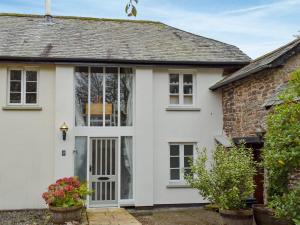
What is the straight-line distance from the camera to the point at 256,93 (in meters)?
12.2

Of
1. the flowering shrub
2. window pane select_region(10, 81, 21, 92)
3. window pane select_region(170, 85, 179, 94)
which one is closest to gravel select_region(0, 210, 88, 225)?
the flowering shrub

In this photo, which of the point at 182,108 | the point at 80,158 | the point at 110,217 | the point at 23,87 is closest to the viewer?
the point at 110,217

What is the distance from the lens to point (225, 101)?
14391 millimetres

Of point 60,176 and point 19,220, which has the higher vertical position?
point 60,176

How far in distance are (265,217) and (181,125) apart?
5.72m

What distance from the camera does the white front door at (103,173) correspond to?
13.5m

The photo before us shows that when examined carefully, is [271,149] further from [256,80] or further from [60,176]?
[60,176]

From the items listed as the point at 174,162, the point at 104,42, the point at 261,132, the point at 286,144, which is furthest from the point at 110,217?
the point at 104,42

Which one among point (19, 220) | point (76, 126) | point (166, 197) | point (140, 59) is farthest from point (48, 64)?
point (166, 197)

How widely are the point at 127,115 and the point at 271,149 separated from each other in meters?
6.63

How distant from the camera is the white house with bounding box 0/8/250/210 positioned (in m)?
13.3

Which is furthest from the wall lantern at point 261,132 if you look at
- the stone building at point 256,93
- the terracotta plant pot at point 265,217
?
the terracotta plant pot at point 265,217

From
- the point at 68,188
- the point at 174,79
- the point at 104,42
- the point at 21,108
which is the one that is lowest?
the point at 68,188

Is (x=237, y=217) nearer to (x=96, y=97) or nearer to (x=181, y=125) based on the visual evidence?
(x=181, y=125)
